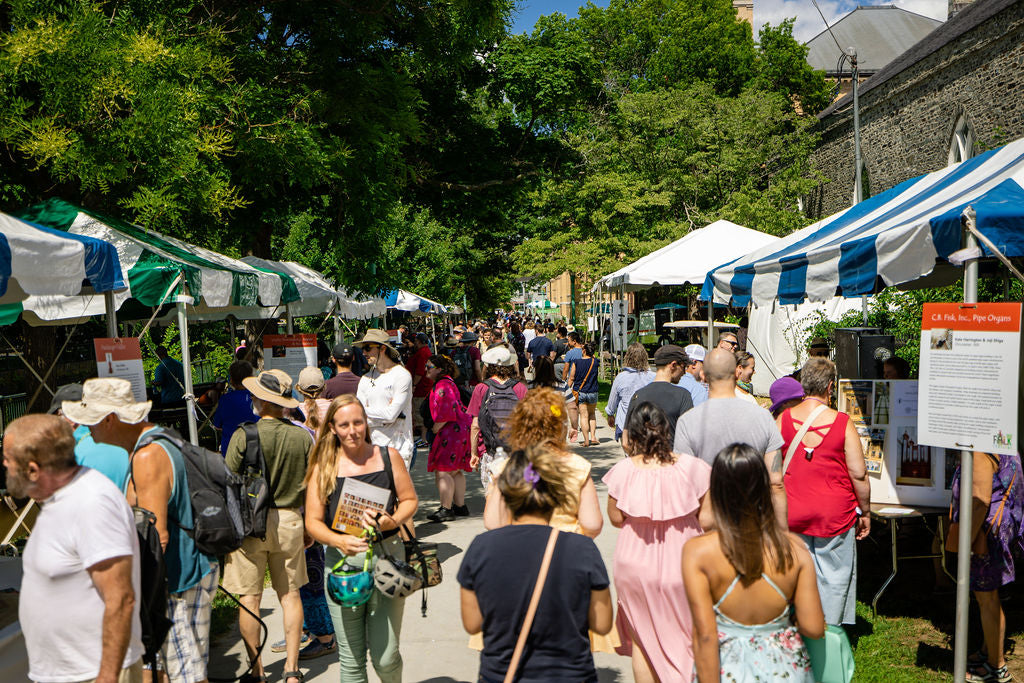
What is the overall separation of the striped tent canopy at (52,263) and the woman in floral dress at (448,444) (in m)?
3.60

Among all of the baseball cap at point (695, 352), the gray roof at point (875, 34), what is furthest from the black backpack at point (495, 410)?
the gray roof at point (875, 34)

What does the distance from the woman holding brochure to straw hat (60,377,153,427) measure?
87 centimetres

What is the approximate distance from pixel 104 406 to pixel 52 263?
1896 millimetres

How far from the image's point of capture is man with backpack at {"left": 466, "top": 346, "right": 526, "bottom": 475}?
755cm

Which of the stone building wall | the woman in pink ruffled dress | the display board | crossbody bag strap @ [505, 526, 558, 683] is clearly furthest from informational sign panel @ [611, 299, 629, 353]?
crossbody bag strap @ [505, 526, 558, 683]

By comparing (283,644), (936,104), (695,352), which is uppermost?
(936,104)

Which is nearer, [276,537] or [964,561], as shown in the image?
[964,561]

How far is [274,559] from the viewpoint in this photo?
4.96 metres

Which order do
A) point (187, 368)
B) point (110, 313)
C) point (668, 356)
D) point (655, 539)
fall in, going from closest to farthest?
point (655, 539)
point (110, 313)
point (668, 356)
point (187, 368)

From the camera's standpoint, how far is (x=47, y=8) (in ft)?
20.9

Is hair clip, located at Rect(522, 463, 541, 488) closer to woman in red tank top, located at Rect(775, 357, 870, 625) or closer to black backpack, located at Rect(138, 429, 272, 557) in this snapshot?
black backpack, located at Rect(138, 429, 272, 557)

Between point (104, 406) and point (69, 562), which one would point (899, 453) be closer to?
point (104, 406)

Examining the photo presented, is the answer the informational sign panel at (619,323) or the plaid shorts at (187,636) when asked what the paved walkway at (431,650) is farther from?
the informational sign panel at (619,323)

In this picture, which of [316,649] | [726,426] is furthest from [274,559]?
[726,426]
